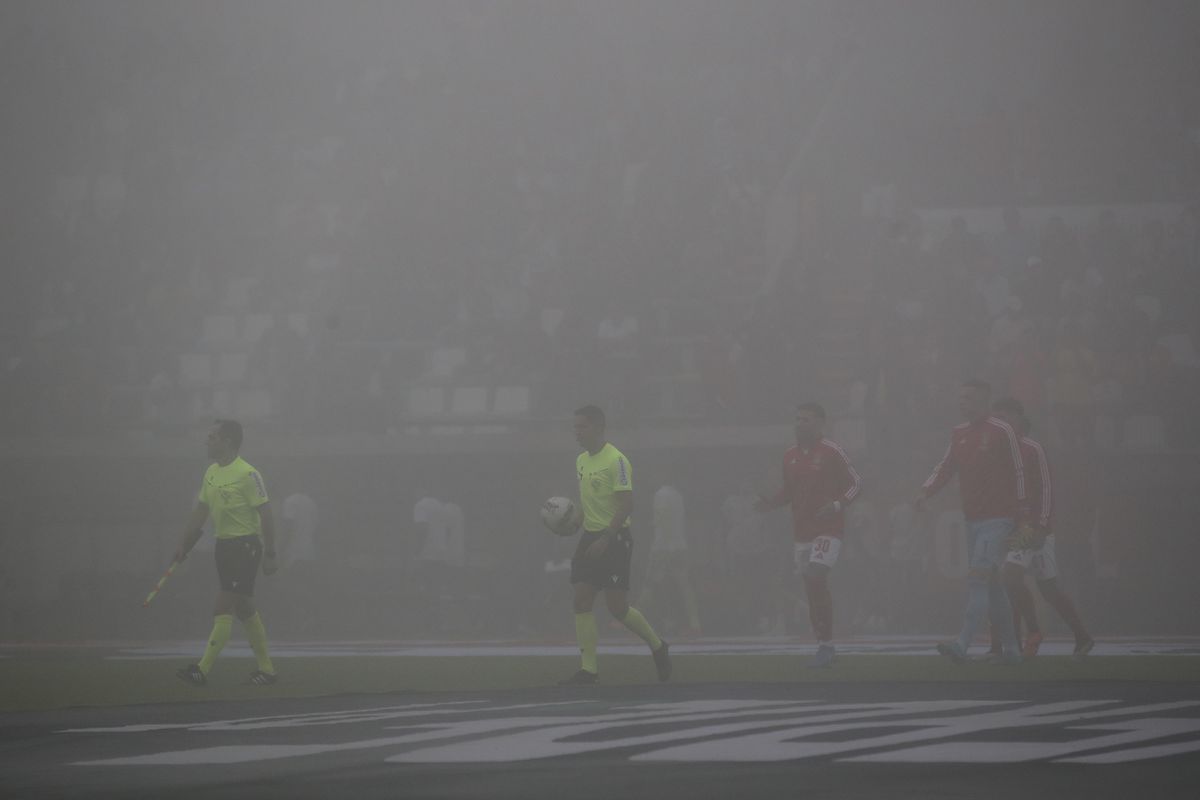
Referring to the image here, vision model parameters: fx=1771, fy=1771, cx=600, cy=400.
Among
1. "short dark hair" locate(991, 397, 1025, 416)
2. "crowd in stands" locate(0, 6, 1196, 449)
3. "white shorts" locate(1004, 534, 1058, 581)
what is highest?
"crowd in stands" locate(0, 6, 1196, 449)

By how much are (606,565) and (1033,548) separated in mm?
2725

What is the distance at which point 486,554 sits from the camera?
19812 millimetres

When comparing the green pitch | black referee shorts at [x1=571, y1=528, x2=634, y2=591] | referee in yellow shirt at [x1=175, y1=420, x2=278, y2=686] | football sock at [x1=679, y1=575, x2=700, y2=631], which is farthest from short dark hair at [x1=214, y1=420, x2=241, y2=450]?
football sock at [x1=679, y1=575, x2=700, y2=631]

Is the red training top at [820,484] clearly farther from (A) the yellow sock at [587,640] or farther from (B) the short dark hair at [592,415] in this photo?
(A) the yellow sock at [587,640]

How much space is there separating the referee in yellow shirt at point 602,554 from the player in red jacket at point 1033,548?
2.36 metres

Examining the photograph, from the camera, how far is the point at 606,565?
9.70 meters

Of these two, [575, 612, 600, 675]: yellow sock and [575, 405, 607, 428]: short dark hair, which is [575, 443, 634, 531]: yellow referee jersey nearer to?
[575, 405, 607, 428]: short dark hair

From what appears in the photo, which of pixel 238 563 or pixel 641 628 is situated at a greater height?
pixel 238 563

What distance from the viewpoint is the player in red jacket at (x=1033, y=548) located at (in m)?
10.7

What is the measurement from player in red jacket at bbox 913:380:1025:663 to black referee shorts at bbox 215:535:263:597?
397cm

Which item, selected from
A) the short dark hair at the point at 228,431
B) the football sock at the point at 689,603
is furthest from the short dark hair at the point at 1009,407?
the football sock at the point at 689,603

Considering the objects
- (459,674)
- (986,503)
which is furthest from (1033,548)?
(459,674)

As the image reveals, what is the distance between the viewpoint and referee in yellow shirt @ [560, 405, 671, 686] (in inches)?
382

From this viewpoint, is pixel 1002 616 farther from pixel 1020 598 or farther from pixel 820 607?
pixel 820 607
